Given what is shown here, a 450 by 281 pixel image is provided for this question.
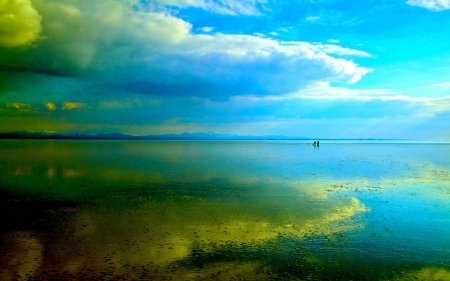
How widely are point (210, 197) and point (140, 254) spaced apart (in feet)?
43.8

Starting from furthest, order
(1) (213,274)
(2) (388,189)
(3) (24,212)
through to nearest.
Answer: (2) (388,189) < (3) (24,212) < (1) (213,274)

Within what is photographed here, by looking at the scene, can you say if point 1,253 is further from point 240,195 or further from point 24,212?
point 240,195

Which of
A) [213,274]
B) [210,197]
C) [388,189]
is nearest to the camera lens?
[213,274]

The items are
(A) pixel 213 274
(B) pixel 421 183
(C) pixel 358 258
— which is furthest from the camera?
(B) pixel 421 183

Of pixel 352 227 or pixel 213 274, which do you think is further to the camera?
pixel 352 227

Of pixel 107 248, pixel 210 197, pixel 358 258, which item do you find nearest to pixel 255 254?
pixel 358 258

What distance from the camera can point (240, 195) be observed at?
93.4 ft

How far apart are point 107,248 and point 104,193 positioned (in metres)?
14.9

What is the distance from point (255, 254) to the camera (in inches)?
570

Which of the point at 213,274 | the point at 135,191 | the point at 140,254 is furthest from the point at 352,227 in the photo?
the point at 135,191

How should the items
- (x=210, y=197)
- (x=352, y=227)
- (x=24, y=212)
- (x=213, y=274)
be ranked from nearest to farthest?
(x=213, y=274) → (x=352, y=227) → (x=24, y=212) → (x=210, y=197)

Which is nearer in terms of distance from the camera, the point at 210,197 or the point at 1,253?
the point at 1,253

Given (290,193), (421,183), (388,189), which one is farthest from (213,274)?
(421,183)

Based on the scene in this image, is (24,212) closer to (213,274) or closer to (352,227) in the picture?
(213,274)
